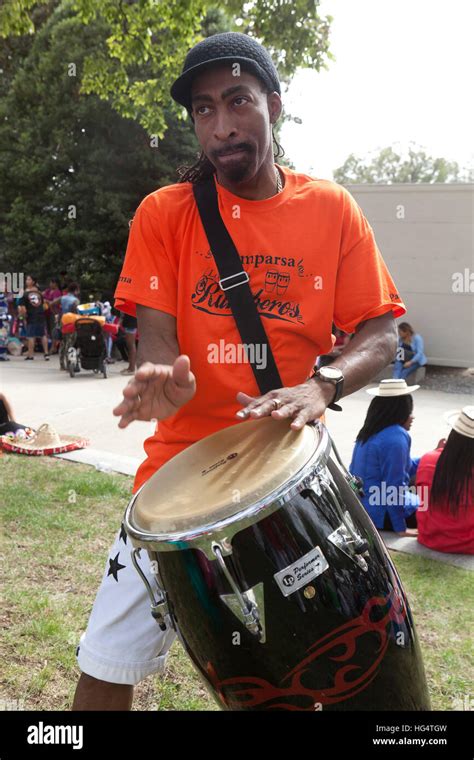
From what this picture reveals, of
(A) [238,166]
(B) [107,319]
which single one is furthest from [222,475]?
(B) [107,319]

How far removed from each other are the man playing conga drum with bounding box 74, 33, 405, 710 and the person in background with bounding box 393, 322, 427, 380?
10501 mm

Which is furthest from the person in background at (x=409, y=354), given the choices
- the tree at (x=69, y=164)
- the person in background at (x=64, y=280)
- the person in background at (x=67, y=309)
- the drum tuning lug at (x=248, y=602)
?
the drum tuning lug at (x=248, y=602)

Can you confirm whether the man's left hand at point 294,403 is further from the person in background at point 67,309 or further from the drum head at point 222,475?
the person in background at point 67,309

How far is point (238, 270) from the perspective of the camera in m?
2.05

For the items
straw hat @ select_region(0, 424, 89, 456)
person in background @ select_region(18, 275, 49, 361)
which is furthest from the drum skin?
person in background @ select_region(18, 275, 49, 361)

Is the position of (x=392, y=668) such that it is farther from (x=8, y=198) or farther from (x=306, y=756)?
(x=8, y=198)

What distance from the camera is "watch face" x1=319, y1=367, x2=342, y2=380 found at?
6.62 ft

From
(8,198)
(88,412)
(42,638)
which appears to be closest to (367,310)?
(42,638)

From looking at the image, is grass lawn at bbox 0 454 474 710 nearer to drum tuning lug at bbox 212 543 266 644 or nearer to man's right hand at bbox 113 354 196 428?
drum tuning lug at bbox 212 543 266 644

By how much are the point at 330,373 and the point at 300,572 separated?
61 cm

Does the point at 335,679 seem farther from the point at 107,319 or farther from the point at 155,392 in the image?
the point at 107,319

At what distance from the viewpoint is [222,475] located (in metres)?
1.87

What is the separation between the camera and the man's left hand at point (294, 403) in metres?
1.82

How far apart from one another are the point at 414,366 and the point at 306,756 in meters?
11.1
